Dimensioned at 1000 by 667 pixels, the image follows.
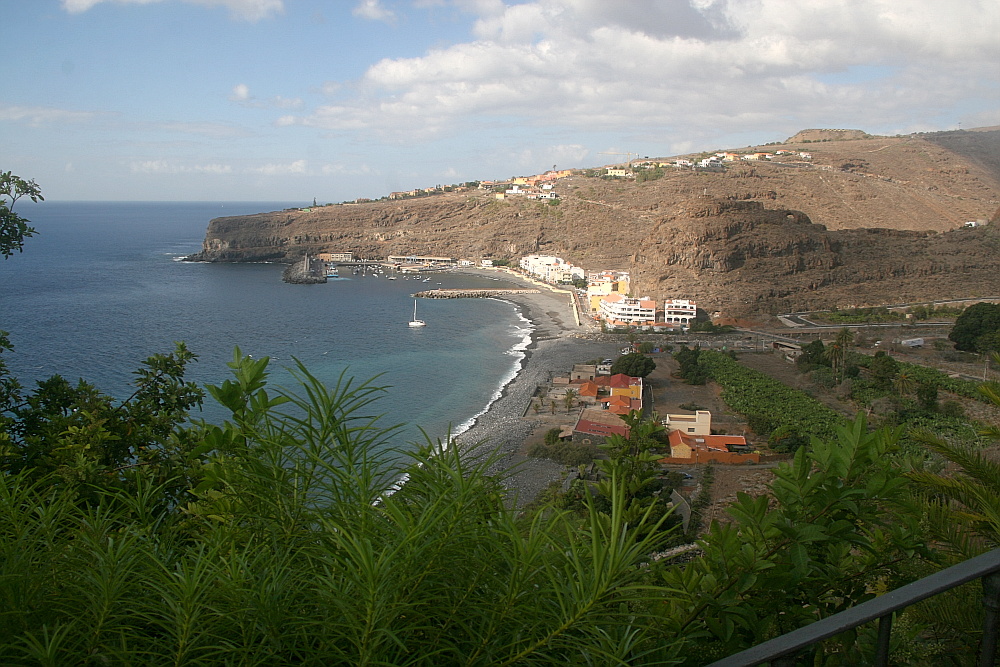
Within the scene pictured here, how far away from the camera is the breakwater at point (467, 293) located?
41156mm

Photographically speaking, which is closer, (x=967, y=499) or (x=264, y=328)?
(x=967, y=499)

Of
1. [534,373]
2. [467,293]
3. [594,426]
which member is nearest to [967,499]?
[594,426]

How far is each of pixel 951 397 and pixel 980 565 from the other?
69.9 ft

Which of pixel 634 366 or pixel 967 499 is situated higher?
pixel 967 499

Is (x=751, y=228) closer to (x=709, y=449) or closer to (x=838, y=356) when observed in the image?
(x=838, y=356)

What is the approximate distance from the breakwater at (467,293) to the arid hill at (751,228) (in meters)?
8.24

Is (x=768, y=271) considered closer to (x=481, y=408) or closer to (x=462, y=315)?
(x=462, y=315)

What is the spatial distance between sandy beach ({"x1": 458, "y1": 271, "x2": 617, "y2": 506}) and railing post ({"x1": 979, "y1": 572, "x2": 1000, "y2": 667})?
3437mm

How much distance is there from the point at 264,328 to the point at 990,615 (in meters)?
31.5

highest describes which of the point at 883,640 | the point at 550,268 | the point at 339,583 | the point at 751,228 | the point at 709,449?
the point at 751,228

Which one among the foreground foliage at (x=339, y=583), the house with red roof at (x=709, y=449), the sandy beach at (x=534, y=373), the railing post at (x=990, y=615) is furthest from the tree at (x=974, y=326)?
the foreground foliage at (x=339, y=583)

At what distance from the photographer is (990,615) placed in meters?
1.08

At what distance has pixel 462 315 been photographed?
3534 centimetres

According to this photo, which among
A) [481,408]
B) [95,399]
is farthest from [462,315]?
[95,399]
